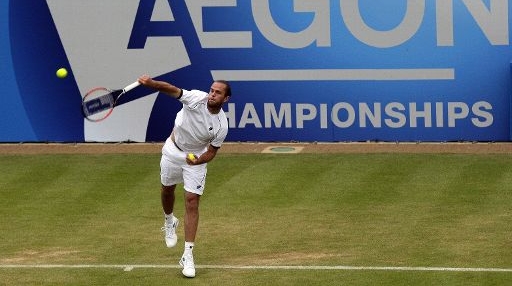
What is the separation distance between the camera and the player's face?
14328 millimetres

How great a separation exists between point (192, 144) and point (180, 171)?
357 millimetres

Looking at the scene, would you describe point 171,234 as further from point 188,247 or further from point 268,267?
point 268,267

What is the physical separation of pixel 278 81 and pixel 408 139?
7.72 ft

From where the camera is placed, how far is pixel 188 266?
559 inches

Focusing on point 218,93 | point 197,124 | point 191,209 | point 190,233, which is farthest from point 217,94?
point 190,233

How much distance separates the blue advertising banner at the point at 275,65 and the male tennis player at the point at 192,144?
812cm

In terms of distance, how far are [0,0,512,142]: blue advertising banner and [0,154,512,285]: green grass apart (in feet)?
4.27

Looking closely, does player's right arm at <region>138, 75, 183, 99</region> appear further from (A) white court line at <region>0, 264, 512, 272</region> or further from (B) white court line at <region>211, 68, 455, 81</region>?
(B) white court line at <region>211, 68, 455, 81</region>

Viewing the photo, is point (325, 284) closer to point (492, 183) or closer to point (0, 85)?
point (492, 183)

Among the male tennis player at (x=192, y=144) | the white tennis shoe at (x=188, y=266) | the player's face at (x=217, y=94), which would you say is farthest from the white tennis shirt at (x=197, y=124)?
the white tennis shoe at (x=188, y=266)

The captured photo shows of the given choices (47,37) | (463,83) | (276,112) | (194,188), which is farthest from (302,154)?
(194,188)

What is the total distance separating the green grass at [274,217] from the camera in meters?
14.5

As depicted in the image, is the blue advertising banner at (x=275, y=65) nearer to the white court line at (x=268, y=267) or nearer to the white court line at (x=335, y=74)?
the white court line at (x=335, y=74)

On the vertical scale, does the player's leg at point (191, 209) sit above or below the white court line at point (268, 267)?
above
